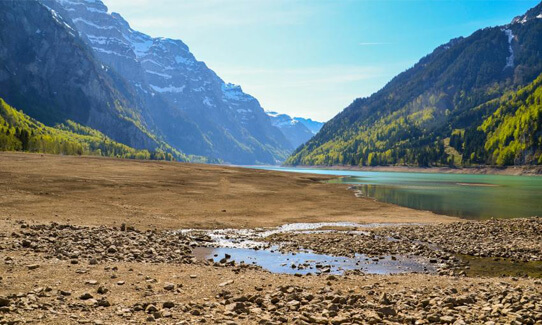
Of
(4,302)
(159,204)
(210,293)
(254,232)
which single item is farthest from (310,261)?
(159,204)

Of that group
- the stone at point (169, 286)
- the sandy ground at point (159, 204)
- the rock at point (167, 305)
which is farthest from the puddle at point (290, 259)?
the rock at point (167, 305)

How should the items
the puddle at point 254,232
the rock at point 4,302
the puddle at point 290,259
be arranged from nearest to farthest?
the rock at point 4,302
the puddle at point 290,259
the puddle at point 254,232

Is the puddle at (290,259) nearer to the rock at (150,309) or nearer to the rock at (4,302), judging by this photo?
the rock at (150,309)

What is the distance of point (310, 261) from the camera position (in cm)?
2406

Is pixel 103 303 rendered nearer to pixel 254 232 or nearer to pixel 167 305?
pixel 167 305

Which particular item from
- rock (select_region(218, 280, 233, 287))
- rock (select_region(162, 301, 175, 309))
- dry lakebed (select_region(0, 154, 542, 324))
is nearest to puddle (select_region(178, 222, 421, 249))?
dry lakebed (select_region(0, 154, 542, 324))

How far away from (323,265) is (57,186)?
39.5m

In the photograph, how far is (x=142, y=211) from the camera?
1604 inches

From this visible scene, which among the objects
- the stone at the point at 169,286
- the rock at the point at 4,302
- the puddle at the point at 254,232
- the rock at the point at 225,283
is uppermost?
the rock at the point at 4,302

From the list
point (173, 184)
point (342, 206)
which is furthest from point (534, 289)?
point (173, 184)

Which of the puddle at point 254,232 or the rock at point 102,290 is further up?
the rock at point 102,290

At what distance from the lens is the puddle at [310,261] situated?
22047 mm

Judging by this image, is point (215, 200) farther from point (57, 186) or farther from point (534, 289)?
point (534, 289)

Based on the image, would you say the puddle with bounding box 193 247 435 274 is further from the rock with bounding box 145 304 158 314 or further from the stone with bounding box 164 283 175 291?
the rock with bounding box 145 304 158 314
